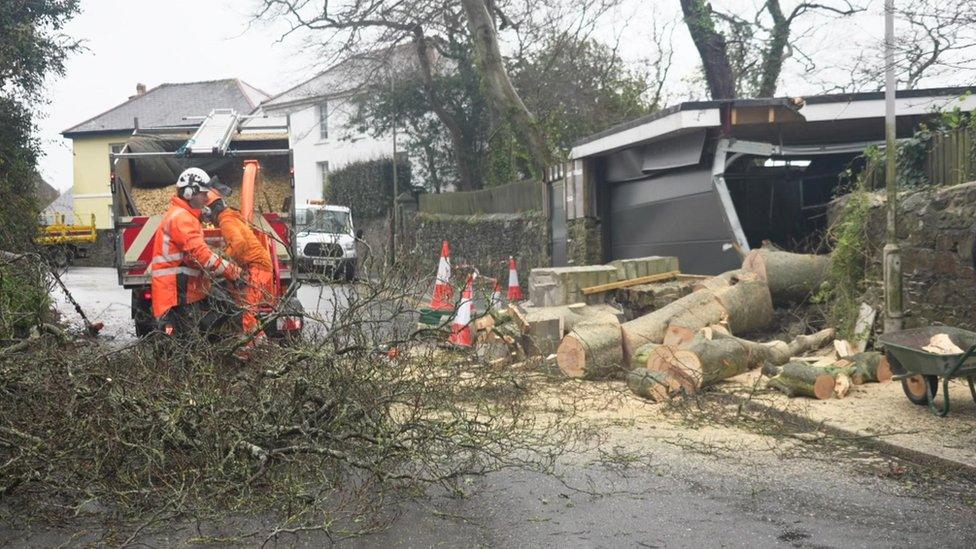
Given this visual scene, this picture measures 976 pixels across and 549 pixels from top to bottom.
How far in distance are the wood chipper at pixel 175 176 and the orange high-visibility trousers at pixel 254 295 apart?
3.11m

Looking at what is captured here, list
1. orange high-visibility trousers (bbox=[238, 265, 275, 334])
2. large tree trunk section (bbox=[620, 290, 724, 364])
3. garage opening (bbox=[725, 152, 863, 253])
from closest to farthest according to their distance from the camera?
1. orange high-visibility trousers (bbox=[238, 265, 275, 334])
2. large tree trunk section (bbox=[620, 290, 724, 364])
3. garage opening (bbox=[725, 152, 863, 253])

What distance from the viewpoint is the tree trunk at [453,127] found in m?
32.9

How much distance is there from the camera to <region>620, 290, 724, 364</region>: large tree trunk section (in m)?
10.3

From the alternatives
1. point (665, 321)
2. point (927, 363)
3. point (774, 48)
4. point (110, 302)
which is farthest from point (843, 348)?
point (774, 48)

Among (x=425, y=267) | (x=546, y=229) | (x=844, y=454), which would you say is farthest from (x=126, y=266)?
(x=546, y=229)

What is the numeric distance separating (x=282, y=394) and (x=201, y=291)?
2806 mm

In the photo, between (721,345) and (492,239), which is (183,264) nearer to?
(721,345)

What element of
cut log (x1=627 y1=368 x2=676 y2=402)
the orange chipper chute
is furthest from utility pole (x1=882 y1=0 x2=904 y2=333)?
the orange chipper chute

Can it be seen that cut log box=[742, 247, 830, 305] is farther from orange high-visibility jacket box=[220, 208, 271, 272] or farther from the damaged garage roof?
orange high-visibility jacket box=[220, 208, 271, 272]

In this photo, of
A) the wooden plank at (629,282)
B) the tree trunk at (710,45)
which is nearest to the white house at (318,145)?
the tree trunk at (710,45)

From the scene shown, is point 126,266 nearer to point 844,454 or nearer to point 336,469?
point 336,469

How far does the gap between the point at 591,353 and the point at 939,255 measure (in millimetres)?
3366

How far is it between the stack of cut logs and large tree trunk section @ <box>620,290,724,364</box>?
0.01 metres

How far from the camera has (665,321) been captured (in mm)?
10633
